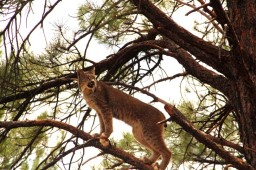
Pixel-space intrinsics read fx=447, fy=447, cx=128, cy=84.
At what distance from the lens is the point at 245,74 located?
8.97ft

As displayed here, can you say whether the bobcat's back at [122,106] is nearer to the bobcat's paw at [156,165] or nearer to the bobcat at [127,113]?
the bobcat at [127,113]

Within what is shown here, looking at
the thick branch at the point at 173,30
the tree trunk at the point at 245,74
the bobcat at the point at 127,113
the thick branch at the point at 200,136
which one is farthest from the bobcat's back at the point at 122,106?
the thick branch at the point at 200,136

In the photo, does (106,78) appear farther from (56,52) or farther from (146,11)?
(146,11)

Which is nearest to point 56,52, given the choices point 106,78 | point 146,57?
point 106,78

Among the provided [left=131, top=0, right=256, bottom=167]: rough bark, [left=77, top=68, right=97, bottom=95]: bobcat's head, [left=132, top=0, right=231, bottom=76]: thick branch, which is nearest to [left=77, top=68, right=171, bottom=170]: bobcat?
[left=77, top=68, right=97, bottom=95]: bobcat's head

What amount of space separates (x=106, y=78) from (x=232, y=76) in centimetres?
173

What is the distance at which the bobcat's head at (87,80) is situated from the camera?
4465 mm

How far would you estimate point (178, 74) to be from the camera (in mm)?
4328

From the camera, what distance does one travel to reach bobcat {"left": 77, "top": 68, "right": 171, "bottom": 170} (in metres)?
4.55

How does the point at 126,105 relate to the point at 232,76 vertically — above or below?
above

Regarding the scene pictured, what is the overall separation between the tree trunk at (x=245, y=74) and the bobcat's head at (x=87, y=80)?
1608 mm

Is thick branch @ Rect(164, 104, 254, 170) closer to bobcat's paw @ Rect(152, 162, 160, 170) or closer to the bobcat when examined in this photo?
bobcat's paw @ Rect(152, 162, 160, 170)

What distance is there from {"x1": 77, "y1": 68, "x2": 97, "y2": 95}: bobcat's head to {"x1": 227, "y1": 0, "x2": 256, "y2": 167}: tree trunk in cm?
161

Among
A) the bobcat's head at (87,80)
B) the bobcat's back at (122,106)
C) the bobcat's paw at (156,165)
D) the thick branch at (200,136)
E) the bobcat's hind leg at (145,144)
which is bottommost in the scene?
the thick branch at (200,136)
